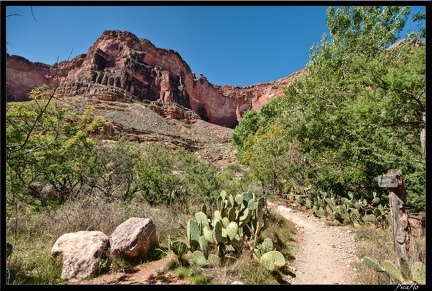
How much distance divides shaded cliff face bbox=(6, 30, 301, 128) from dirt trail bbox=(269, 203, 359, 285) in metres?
34.1

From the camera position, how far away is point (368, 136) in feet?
20.9

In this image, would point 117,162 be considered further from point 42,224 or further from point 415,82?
point 415,82

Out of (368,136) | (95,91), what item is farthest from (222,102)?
(368,136)

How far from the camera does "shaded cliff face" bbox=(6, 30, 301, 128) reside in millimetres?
44750

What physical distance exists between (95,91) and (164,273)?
Result: 145ft

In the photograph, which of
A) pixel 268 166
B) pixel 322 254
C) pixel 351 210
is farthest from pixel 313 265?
pixel 268 166

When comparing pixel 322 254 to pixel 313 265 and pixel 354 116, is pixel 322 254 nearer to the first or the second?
pixel 313 265

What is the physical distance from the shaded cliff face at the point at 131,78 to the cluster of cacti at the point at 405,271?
1462 inches

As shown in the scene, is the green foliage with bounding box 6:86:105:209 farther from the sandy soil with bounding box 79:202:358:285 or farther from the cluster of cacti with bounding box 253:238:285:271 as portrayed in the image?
the cluster of cacti with bounding box 253:238:285:271

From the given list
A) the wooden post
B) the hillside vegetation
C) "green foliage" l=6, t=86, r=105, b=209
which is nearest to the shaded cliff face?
the hillside vegetation

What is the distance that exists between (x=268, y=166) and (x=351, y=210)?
12.8 ft

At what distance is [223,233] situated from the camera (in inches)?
160

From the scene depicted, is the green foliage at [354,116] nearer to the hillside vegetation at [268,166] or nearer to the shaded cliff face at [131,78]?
the hillside vegetation at [268,166]

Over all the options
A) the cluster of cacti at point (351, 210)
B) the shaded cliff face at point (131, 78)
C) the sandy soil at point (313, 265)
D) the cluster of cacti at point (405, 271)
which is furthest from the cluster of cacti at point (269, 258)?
the shaded cliff face at point (131, 78)
